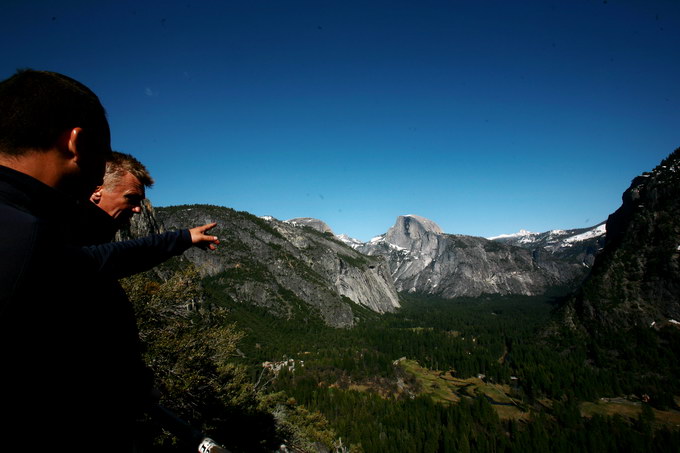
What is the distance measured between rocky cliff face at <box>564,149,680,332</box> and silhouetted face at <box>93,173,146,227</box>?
197422 mm

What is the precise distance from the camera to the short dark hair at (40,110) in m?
2.00

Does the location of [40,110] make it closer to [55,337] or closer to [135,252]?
[55,337]

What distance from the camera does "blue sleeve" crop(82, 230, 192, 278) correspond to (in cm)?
313

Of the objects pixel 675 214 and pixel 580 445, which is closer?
pixel 580 445

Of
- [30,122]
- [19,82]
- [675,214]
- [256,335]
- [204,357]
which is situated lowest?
[256,335]

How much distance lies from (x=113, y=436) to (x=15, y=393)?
35.0 inches

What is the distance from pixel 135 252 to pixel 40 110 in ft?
6.34

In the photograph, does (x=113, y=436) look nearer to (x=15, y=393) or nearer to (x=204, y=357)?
(x=15, y=393)

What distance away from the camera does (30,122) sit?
2061 mm

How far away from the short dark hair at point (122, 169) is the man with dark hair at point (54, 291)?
4.01m

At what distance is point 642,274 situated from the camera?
151 meters

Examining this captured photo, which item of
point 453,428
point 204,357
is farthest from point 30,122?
point 453,428

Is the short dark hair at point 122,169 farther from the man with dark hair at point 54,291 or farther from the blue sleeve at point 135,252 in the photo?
the man with dark hair at point 54,291

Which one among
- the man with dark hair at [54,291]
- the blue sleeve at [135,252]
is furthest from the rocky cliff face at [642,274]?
the man with dark hair at [54,291]
